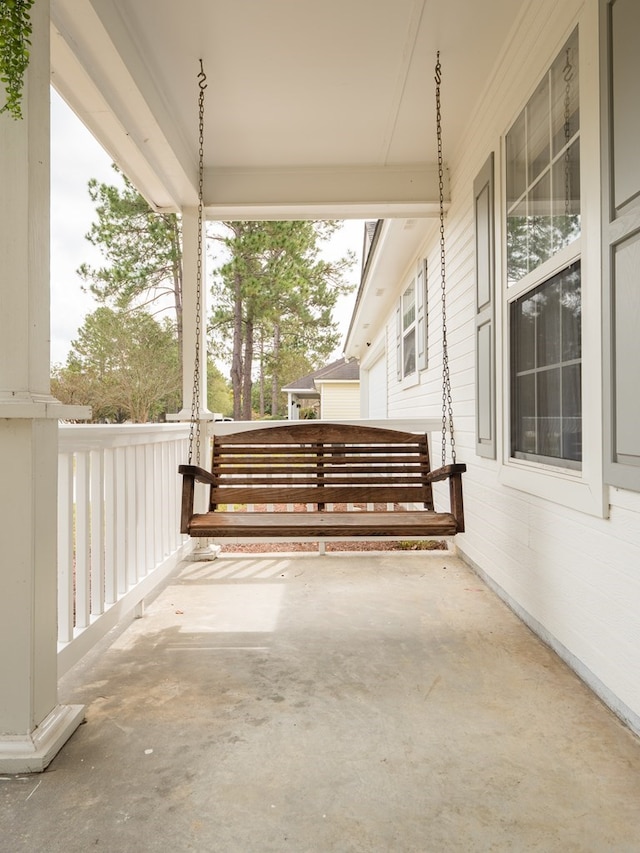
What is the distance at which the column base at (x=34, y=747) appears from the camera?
1.59 m

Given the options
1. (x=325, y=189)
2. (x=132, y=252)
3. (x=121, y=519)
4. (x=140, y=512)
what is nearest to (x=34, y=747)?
(x=121, y=519)

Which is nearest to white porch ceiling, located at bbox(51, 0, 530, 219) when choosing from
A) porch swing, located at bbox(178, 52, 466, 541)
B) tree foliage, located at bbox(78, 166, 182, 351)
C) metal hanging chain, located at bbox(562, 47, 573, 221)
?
porch swing, located at bbox(178, 52, 466, 541)

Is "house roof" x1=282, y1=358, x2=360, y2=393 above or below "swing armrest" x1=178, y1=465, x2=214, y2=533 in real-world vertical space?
above

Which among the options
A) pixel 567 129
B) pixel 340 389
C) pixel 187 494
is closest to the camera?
pixel 567 129

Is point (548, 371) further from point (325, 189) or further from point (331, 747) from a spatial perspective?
point (325, 189)

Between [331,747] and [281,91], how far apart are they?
340 centimetres

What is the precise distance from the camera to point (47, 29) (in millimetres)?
1728

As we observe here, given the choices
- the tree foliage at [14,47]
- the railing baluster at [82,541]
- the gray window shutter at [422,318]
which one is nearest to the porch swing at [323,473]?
the railing baluster at [82,541]

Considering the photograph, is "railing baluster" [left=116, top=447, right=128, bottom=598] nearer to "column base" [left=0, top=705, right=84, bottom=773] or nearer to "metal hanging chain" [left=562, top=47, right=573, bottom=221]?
"column base" [left=0, top=705, right=84, bottom=773]

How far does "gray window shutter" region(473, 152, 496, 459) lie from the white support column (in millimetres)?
2416

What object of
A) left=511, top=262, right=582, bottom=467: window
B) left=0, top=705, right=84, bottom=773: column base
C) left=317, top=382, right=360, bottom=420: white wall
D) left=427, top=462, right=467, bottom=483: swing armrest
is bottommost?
left=0, top=705, right=84, bottom=773: column base

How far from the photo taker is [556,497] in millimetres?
2340

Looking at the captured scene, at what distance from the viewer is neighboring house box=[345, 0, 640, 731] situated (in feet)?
5.84

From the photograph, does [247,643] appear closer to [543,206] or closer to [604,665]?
[604,665]
